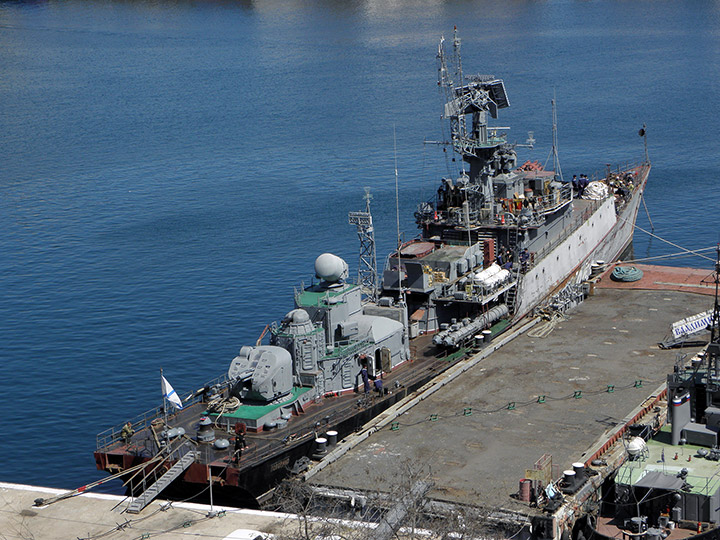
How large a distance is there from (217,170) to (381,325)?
5839 centimetres

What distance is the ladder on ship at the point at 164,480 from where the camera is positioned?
37.4 metres

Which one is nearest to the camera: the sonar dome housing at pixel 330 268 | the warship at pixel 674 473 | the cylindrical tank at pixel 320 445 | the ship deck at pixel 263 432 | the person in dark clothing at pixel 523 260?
the warship at pixel 674 473

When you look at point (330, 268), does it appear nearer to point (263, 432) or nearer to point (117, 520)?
point (263, 432)

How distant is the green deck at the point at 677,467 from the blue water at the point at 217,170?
89.3 feet

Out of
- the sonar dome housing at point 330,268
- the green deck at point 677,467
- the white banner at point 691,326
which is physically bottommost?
the green deck at point 677,467

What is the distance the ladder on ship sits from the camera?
123ft

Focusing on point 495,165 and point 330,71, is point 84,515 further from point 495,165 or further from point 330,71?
point 330,71

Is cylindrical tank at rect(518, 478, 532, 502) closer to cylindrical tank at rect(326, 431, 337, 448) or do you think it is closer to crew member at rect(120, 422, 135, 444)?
cylindrical tank at rect(326, 431, 337, 448)

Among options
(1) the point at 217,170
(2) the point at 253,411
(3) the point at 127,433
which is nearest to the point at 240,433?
(2) the point at 253,411

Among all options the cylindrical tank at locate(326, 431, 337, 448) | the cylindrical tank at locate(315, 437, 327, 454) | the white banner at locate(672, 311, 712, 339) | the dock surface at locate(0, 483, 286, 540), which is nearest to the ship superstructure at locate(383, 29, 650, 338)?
the white banner at locate(672, 311, 712, 339)

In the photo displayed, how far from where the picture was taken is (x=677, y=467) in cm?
3400

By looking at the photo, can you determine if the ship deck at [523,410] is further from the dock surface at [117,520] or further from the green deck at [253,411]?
the green deck at [253,411]


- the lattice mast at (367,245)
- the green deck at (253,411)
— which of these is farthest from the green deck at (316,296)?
the green deck at (253,411)

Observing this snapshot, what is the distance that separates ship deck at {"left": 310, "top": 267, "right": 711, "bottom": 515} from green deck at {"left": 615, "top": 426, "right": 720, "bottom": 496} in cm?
330
